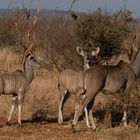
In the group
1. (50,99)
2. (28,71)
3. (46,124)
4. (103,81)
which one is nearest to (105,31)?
(50,99)

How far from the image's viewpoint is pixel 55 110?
662 inches

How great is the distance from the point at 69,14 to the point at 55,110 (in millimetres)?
4977

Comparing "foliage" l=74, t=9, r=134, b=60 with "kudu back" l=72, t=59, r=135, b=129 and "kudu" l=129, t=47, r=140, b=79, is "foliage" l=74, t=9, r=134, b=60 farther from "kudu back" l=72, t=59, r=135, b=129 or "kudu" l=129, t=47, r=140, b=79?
"kudu back" l=72, t=59, r=135, b=129

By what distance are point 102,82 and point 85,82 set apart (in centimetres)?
41

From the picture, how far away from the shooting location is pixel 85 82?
13.7 metres

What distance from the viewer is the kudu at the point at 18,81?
14.0 metres

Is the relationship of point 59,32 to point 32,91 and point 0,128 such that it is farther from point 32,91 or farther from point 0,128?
point 0,128

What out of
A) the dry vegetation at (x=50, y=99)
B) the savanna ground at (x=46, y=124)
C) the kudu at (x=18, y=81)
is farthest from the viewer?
the kudu at (x=18, y=81)

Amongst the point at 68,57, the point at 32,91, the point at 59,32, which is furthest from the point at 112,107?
the point at 59,32

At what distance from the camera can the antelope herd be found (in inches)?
535

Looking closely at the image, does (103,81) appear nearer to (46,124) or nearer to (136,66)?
(136,66)

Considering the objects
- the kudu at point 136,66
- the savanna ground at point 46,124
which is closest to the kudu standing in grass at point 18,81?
the savanna ground at point 46,124

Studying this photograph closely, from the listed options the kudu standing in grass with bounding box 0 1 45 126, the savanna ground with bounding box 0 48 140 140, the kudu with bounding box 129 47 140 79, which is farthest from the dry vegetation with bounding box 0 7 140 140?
the kudu with bounding box 129 47 140 79

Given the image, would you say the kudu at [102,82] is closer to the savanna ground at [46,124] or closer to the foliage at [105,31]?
the savanna ground at [46,124]
